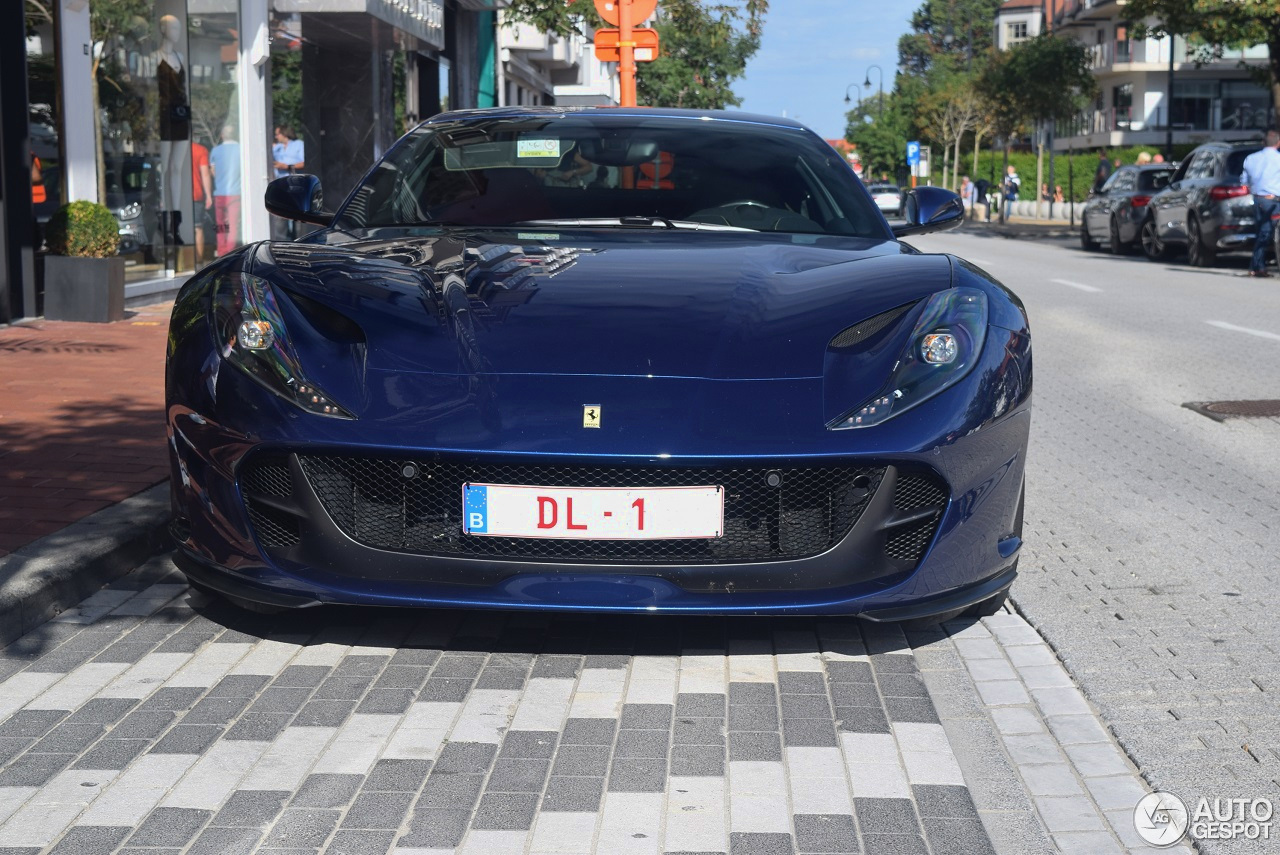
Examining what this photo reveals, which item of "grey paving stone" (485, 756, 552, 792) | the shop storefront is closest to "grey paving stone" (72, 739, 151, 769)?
"grey paving stone" (485, 756, 552, 792)

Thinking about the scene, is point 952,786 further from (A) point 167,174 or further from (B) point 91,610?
(A) point 167,174

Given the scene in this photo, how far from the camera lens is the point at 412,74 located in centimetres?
2627

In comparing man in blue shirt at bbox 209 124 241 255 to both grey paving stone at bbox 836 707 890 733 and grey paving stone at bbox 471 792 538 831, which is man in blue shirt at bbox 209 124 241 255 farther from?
grey paving stone at bbox 471 792 538 831

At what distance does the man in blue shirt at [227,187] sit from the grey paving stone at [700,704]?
45.5 feet

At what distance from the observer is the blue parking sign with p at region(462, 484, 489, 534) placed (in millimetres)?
3443

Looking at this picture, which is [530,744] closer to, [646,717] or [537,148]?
[646,717]

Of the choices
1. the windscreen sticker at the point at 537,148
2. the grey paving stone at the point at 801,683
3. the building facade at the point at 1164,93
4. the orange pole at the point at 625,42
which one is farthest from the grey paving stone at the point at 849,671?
the building facade at the point at 1164,93

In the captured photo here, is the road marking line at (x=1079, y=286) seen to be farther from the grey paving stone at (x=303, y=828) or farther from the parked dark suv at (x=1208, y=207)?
the grey paving stone at (x=303, y=828)

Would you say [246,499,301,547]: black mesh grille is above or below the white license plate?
below

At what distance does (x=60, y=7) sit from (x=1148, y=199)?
742 inches

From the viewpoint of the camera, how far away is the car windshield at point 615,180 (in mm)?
4930

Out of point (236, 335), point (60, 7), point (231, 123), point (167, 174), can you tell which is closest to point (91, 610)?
point (236, 335)

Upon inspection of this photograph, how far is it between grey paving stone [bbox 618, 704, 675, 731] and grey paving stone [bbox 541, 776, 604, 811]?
32cm

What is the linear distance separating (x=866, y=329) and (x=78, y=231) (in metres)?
9.22
